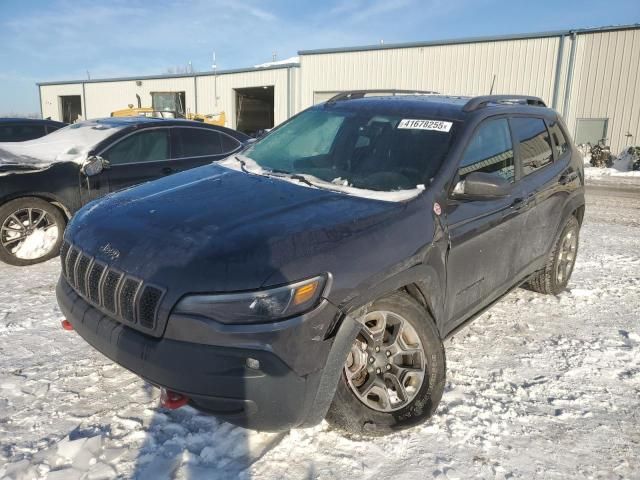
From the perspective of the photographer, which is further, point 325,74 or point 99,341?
point 325,74

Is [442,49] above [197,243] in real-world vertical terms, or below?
above

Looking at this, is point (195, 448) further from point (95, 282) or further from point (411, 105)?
point (411, 105)

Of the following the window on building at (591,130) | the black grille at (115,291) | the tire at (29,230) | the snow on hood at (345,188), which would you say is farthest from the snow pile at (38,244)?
the window on building at (591,130)

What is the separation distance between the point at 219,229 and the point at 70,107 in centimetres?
4388

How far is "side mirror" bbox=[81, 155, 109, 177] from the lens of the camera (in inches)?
207

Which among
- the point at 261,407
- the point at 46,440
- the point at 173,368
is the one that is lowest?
the point at 46,440

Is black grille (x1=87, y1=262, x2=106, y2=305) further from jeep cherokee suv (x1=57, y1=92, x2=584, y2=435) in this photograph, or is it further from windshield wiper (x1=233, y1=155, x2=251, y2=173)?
windshield wiper (x1=233, y1=155, x2=251, y2=173)

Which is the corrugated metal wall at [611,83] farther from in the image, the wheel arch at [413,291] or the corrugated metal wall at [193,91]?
the wheel arch at [413,291]

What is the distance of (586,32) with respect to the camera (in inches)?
707

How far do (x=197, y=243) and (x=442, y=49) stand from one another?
2088 cm

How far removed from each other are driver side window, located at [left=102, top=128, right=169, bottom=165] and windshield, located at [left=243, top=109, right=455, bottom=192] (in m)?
2.51

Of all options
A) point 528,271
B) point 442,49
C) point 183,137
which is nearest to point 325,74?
point 442,49

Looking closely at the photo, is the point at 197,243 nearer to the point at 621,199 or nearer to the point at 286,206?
the point at 286,206

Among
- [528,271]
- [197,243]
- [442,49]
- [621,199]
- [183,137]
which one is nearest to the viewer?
[197,243]
